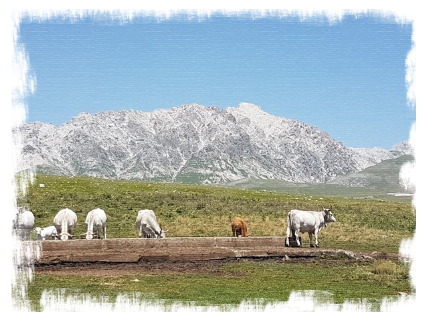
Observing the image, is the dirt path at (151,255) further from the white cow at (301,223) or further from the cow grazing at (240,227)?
the cow grazing at (240,227)

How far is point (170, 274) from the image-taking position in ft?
87.4

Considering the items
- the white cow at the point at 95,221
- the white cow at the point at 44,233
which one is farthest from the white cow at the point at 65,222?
the white cow at the point at 44,233

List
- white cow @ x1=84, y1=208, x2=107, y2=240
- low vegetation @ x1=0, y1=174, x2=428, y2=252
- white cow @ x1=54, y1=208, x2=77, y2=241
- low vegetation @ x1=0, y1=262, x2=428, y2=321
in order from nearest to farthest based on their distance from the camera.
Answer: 1. low vegetation @ x1=0, y1=262, x2=428, y2=321
2. white cow @ x1=54, y1=208, x2=77, y2=241
3. white cow @ x1=84, y1=208, x2=107, y2=240
4. low vegetation @ x1=0, y1=174, x2=428, y2=252

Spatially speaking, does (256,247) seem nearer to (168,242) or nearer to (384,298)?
(168,242)

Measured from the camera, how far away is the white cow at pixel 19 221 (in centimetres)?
3378

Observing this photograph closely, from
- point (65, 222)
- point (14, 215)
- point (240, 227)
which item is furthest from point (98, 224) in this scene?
Answer: point (240, 227)

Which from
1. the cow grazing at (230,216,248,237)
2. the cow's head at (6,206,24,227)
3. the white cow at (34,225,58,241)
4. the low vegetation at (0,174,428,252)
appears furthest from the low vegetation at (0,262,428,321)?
the low vegetation at (0,174,428,252)

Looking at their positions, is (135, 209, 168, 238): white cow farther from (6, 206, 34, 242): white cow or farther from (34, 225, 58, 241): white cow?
(34, 225, 58, 241): white cow

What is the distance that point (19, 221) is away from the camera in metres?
34.8

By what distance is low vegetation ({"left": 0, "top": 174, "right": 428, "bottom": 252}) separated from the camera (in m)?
47.9

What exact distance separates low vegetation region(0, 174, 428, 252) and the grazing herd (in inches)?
173

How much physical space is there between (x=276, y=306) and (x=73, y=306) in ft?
22.5

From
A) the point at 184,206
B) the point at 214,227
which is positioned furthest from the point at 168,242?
the point at 184,206

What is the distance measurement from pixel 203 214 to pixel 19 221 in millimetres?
25477
